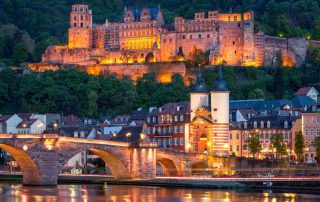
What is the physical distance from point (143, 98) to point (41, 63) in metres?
21.9

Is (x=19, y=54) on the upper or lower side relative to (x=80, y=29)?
lower

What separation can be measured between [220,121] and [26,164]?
17949 mm

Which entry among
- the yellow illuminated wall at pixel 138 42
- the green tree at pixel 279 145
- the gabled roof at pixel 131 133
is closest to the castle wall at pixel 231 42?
the yellow illuminated wall at pixel 138 42

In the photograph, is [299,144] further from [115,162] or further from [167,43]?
[167,43]

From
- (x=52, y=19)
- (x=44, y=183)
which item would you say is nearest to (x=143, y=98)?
(x=44, y=183)

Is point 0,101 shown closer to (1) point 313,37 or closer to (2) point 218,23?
(2) point 218,23

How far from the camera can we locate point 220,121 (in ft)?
292

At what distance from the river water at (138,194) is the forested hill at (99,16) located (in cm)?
6323

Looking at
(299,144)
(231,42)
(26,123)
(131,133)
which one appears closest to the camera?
(299,144)

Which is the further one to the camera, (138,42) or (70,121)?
(138,42)

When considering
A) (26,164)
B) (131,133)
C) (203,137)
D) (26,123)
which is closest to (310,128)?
Answer: (203,137)

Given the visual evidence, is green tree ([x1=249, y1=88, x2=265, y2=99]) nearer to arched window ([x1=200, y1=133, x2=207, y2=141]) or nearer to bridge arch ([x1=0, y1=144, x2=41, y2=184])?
arched window ([x1=200, y1=133, x2=207, y2=141])

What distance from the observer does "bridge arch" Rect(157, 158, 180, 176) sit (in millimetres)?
84500

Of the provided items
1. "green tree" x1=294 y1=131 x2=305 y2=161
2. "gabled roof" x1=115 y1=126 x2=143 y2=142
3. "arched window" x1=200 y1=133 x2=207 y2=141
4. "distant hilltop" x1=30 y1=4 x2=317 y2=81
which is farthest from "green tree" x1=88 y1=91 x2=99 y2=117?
"green tree" x1=294 y1=131 x2=305 y2=161
